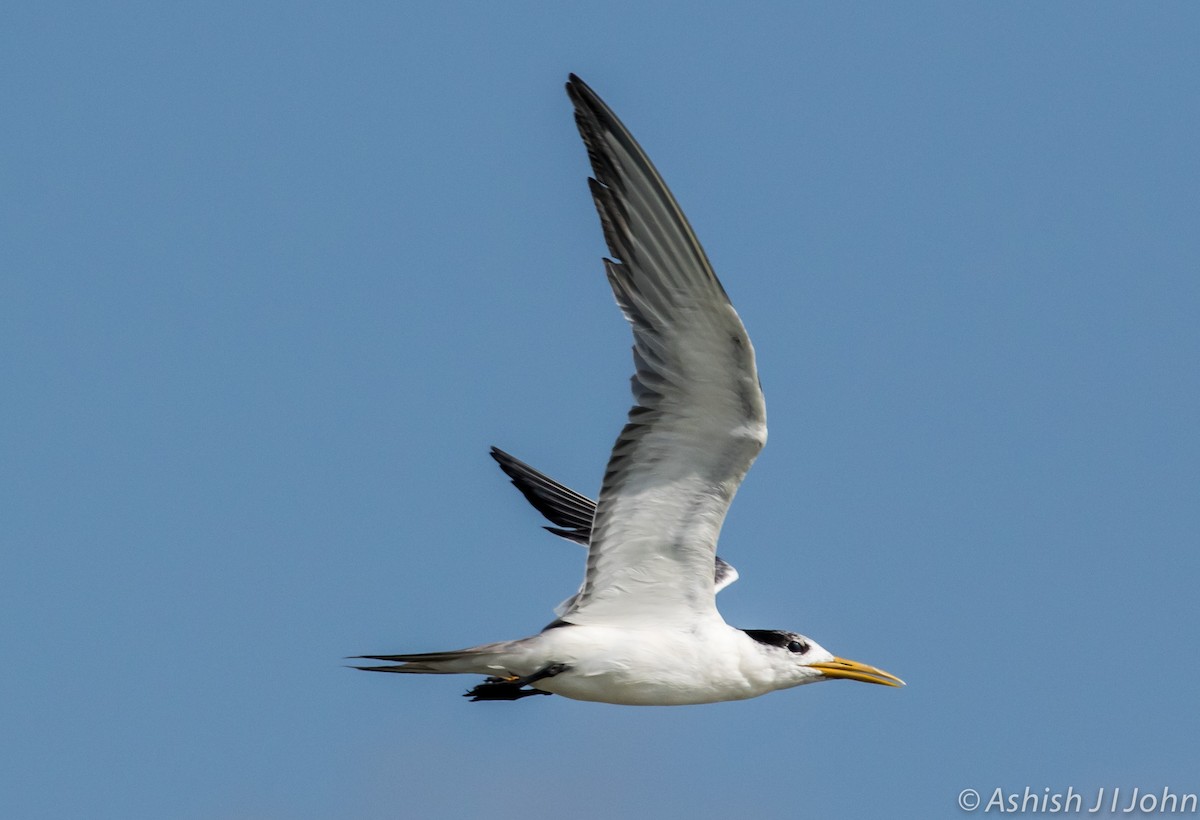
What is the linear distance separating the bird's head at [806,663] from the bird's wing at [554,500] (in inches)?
86.7

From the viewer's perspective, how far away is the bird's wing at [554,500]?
1395 cm

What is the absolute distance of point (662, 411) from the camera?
10.7 meters

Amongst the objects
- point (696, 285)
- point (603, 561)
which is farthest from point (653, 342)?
point (603, 561)

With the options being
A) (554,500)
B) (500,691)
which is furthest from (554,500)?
(500,691)

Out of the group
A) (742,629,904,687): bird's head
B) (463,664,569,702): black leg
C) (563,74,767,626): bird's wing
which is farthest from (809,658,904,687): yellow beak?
(463,664,569,702): black leg

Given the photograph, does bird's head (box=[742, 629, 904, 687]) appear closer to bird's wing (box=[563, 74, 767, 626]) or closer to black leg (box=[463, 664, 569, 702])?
bird's wing (box=[563, 74, 767, 626])

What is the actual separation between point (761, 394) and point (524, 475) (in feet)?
14.7

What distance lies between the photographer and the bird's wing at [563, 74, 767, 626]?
33.0 ft

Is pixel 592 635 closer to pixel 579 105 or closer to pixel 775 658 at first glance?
pixel 775 658

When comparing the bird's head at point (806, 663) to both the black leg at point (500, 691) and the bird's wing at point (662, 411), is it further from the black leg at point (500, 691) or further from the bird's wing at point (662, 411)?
the black leg at point (500, 691)

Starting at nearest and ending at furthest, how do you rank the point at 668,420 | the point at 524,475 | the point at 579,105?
the point at 579,105 → the point at 668,420 → the point at 524,475

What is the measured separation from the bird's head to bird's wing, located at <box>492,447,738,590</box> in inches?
86.7

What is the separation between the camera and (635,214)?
10117mm

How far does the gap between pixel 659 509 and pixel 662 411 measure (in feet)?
2.88
